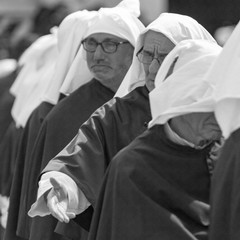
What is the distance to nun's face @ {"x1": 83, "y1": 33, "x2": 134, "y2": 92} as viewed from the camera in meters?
8.32

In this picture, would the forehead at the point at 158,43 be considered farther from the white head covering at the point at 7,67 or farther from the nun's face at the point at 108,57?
the white head covering at the point at 7,67

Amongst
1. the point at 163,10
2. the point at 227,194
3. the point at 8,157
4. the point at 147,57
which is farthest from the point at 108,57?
the point at 163,10

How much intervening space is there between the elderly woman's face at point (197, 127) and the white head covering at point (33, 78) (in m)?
3.73

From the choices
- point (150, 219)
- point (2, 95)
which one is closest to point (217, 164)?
point (150, 219)

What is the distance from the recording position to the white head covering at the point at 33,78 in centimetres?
1041

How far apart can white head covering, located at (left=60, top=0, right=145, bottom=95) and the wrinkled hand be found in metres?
1.61

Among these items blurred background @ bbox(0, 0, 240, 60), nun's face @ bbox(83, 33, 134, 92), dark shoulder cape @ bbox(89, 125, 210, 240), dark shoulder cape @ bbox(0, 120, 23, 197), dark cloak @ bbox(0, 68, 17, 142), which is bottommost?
blurred background @ bbox(0, 0, 240, 60)

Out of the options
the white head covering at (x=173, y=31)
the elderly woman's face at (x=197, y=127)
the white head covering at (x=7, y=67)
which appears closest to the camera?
the elderly woman's face at (x=197, y=127)

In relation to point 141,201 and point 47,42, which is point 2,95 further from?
point 141,201

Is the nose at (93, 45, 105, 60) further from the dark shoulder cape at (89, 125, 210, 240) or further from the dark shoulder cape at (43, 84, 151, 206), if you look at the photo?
the dark shoulder cape at (89, 125, 210, 240)

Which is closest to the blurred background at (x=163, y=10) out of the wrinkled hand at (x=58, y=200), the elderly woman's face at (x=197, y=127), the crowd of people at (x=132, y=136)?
the crowd of people at (x=132, y=136)

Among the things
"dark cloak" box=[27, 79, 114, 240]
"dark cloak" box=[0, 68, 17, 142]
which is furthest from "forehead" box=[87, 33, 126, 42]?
"dark cloak" box=[0, 68, 17, 142]

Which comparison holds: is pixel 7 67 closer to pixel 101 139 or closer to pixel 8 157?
pixel 8 157

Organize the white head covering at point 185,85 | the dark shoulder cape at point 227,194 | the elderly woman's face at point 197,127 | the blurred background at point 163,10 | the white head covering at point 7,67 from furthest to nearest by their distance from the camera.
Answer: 1. the blurred background at point 163,10
2. the white head covering at point 7,67
3. the elderly woman's face at point 197,127
4. the white head covering at point 185,85
5. the dark shoulder cape at point 227,194
